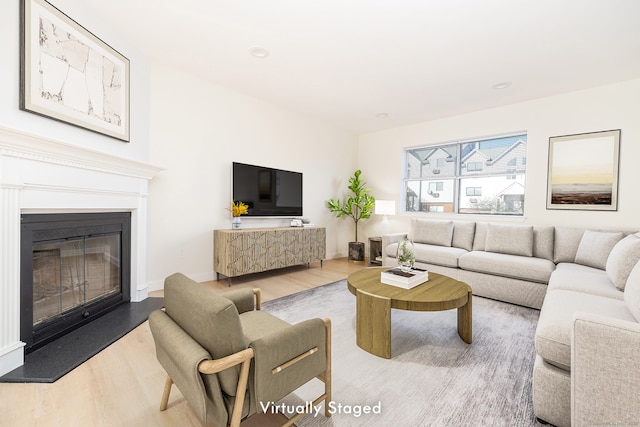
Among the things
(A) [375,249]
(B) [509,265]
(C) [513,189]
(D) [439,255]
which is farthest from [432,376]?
(C) [513,189]

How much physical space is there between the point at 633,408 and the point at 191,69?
14.2ft

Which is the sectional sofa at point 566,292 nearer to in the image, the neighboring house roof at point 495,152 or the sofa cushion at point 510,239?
the sofa cushion at point 510,239

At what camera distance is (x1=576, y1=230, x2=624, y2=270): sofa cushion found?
9.38 feet

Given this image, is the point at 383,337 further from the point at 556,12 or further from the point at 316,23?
the point at 556,12

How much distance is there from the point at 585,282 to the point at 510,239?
51.6 inches

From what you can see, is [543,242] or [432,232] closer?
[543,242]

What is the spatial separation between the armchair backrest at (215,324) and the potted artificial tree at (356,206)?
4.33 m

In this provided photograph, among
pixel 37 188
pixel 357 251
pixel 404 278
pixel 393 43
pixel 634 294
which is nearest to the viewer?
pixel 634 294

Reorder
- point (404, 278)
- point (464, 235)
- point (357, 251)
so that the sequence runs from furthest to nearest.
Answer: point (357, 251)
point (464, 235)
point (404, 278)

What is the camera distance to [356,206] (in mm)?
5793

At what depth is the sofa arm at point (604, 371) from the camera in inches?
42.1

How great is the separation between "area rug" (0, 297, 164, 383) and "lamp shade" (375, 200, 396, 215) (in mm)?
3820

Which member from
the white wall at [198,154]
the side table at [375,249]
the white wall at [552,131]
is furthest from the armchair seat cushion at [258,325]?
the white wall at [552,131]

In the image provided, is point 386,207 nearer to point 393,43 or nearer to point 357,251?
point 357,251
